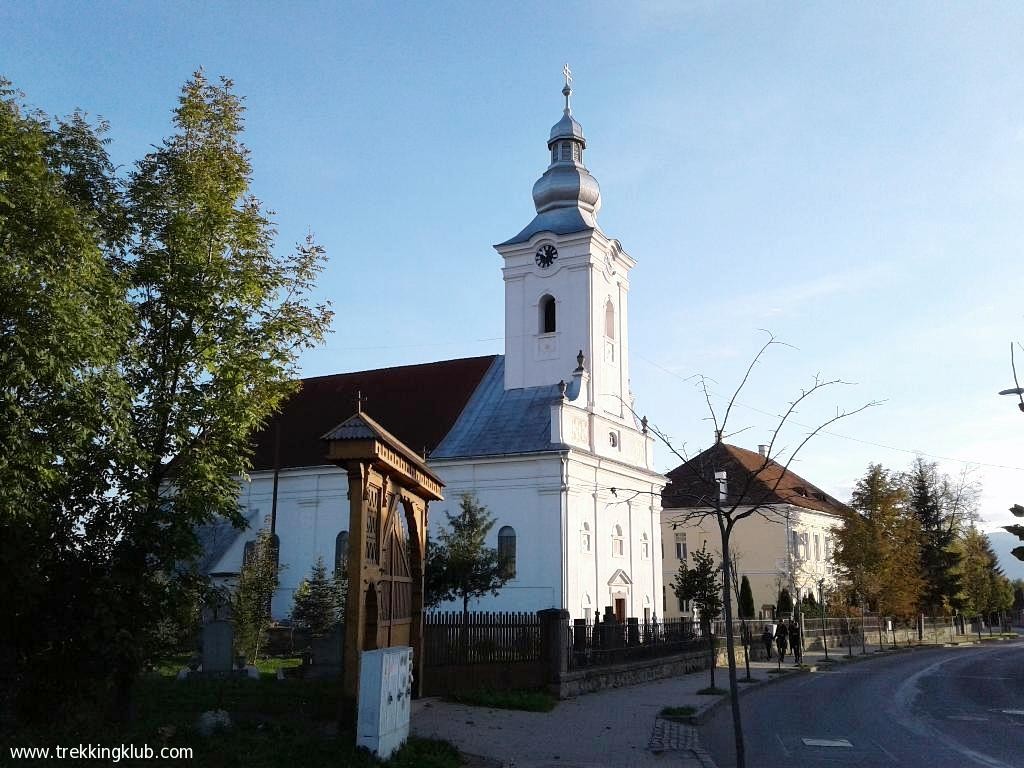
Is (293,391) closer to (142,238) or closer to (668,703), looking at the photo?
(142,238)

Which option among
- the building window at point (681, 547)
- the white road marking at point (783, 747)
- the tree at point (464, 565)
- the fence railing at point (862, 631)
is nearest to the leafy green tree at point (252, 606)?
the tree at point (464, 565)

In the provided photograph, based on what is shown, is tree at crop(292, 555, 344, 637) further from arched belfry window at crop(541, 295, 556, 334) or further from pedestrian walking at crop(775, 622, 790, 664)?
arched belfry window at crop(541, 295, 556, 334)

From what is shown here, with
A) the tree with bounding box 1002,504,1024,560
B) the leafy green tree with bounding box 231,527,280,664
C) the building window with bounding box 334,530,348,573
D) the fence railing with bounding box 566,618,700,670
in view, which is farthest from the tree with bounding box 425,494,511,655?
the tree with bounding box 1002,504,1024,560

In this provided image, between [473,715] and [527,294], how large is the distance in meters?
26.5

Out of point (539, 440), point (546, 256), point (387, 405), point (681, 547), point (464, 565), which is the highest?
point (546, 256)

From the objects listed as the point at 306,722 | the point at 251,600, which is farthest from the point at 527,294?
the point at 306,722

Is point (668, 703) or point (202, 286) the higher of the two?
point (202, 286)

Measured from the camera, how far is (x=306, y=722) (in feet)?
38.3

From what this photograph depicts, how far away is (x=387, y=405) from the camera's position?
136 ft

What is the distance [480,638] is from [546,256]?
78.2ft

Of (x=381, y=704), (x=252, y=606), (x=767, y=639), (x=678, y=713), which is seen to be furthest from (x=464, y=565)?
(x=381, y=704)

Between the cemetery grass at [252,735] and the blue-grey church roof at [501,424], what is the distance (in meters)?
22.2

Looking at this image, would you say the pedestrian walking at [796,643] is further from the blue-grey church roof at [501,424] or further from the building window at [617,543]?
the blue-grey church roof at [501,424]

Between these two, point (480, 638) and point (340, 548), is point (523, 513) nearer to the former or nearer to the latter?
point (340, 548)
